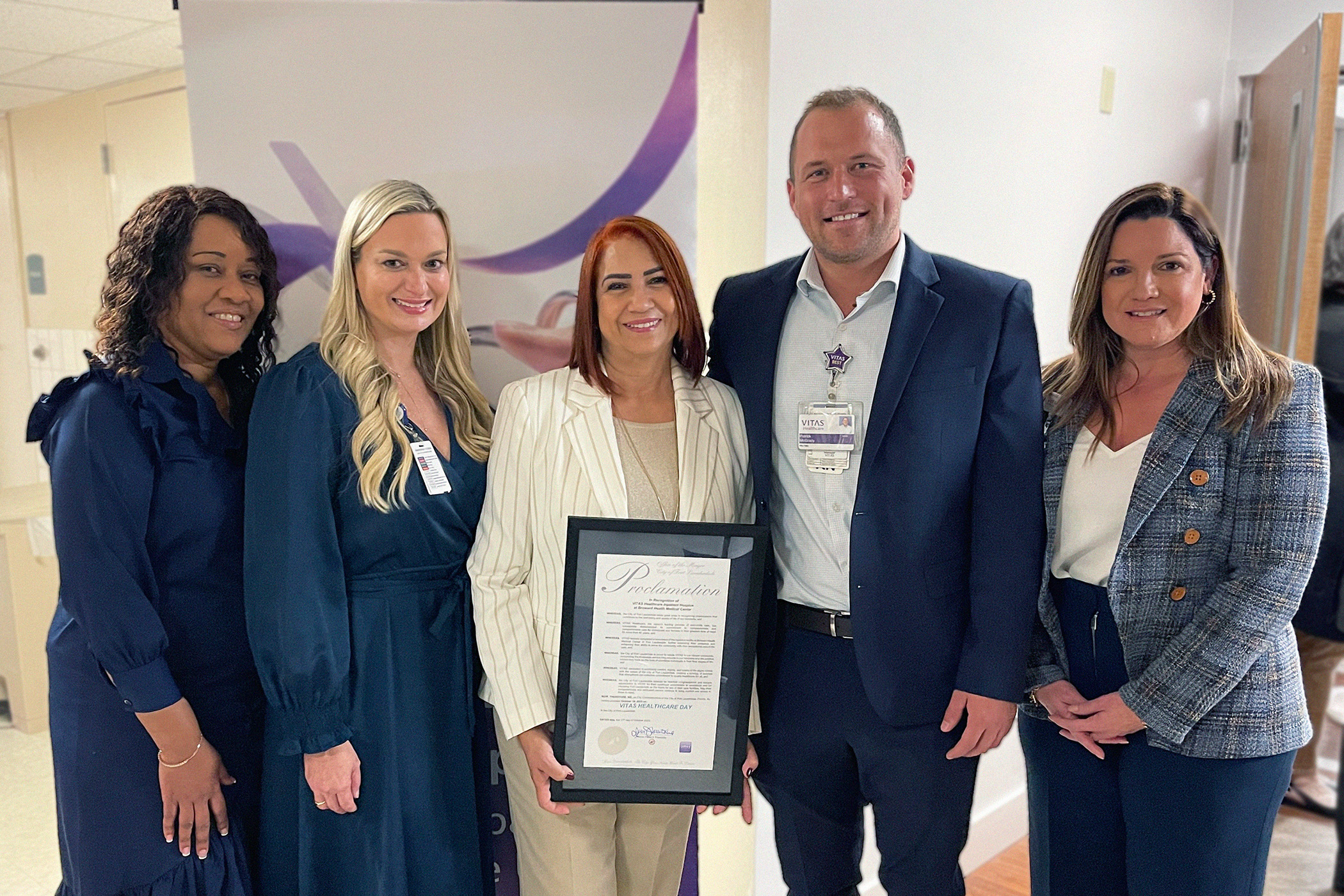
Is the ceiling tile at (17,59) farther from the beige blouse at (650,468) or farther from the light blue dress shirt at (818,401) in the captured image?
the light blue dress shirt at (818,401)

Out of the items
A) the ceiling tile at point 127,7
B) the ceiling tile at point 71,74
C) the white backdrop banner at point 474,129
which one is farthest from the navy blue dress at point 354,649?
the ceiling tile at point 71,74

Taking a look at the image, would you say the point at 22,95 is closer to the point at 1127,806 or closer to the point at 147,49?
the point at 147,49

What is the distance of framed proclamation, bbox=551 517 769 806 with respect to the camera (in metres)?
1.74

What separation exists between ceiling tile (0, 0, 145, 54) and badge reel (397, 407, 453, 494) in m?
1.38

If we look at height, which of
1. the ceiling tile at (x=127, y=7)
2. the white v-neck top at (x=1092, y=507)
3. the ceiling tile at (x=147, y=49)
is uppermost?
the ceiling tile at (x=127, y=7)

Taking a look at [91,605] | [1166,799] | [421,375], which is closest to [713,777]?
[1166,799]

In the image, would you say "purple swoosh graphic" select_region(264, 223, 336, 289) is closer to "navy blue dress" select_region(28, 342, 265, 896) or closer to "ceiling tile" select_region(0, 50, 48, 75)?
"navy blue dress" select_region(28, 342, 265, 896)

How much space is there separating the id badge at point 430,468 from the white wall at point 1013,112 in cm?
104

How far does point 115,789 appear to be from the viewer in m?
1.76

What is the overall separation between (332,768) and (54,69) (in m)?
2.05

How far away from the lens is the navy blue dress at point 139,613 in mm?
1682

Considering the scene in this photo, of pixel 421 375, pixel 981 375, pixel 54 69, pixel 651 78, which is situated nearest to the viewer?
pixel 981 375

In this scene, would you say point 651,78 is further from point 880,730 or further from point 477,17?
point 880,730

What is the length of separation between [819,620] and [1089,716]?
0.54m
